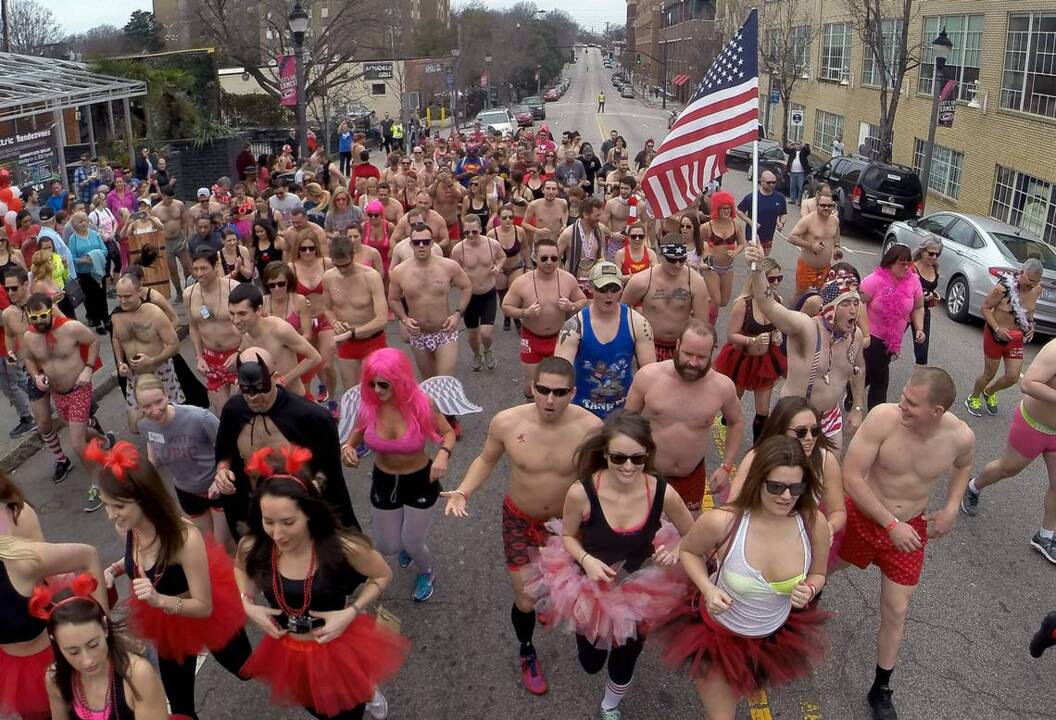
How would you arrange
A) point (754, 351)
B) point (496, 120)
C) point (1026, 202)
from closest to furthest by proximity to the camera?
point (754, 351), point (1026, 202), point (496, 120)

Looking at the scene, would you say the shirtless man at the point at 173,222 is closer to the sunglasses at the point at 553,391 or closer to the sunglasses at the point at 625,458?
the sunglasses at the point at 553,391

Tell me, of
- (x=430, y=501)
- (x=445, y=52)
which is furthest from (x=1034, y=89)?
(x=445, y=52)

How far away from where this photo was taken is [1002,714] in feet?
14.1

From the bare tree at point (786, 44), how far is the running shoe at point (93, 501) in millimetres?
36634

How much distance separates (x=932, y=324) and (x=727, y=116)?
716cm

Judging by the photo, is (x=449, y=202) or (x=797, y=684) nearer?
(x=797, y=684)

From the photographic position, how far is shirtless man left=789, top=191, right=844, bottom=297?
9742 millimetres

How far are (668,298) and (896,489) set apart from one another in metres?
2.78

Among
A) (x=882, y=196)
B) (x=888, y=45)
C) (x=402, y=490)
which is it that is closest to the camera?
(x=402, y=490)

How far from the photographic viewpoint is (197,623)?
3770 millimetres

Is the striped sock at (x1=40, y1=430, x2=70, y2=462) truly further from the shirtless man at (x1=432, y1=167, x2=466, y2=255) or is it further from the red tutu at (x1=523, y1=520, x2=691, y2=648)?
the shirtless man at (x1=432, y1=167, x2=466, y2=255)

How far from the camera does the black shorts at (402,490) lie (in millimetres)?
4938

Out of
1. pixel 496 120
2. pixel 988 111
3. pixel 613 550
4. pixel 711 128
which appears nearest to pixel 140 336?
pixel 613 550

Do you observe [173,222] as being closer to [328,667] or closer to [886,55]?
[328,667]
